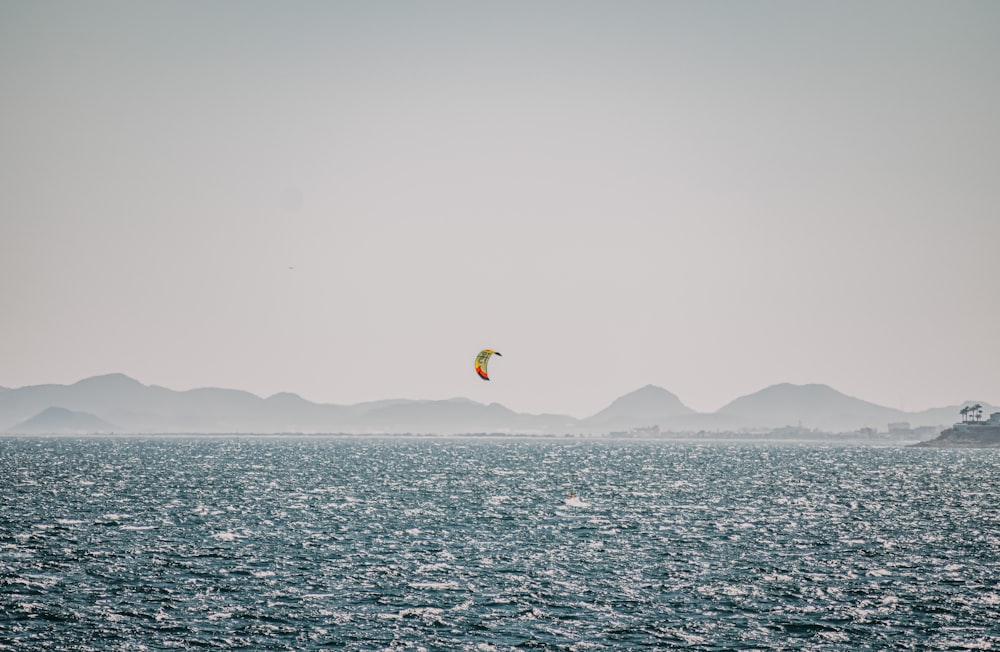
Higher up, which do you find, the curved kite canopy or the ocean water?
the curved kite canopy

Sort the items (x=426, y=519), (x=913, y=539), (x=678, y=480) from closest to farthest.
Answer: (x=913, y=539), (x=426, y=519), (x=678, y=480)

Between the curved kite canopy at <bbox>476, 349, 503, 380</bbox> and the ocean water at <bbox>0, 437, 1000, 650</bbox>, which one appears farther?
the curved kite canopy at <bbox>476, 349, 503, 380</bbox>

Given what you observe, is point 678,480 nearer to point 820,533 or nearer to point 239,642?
point 820,533

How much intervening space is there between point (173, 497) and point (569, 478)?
68163 millimetres

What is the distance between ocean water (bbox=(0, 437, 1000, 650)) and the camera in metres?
39.8

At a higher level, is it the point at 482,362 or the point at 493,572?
the point at 482,362

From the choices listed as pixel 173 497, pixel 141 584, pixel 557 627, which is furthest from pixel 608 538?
pixel 173 497

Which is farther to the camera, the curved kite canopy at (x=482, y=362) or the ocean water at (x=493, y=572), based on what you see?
the curved kite canopy at (x=482, y=362)

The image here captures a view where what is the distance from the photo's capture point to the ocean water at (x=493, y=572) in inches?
1565

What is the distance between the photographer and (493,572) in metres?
55.0

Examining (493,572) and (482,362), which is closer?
(493,572)

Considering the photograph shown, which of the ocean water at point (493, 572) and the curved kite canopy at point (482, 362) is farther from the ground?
the curved kite canopy at point (482, 362)

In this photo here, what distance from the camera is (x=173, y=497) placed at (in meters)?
102

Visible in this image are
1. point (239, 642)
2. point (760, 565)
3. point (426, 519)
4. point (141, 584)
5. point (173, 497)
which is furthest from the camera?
point (173, 497)
